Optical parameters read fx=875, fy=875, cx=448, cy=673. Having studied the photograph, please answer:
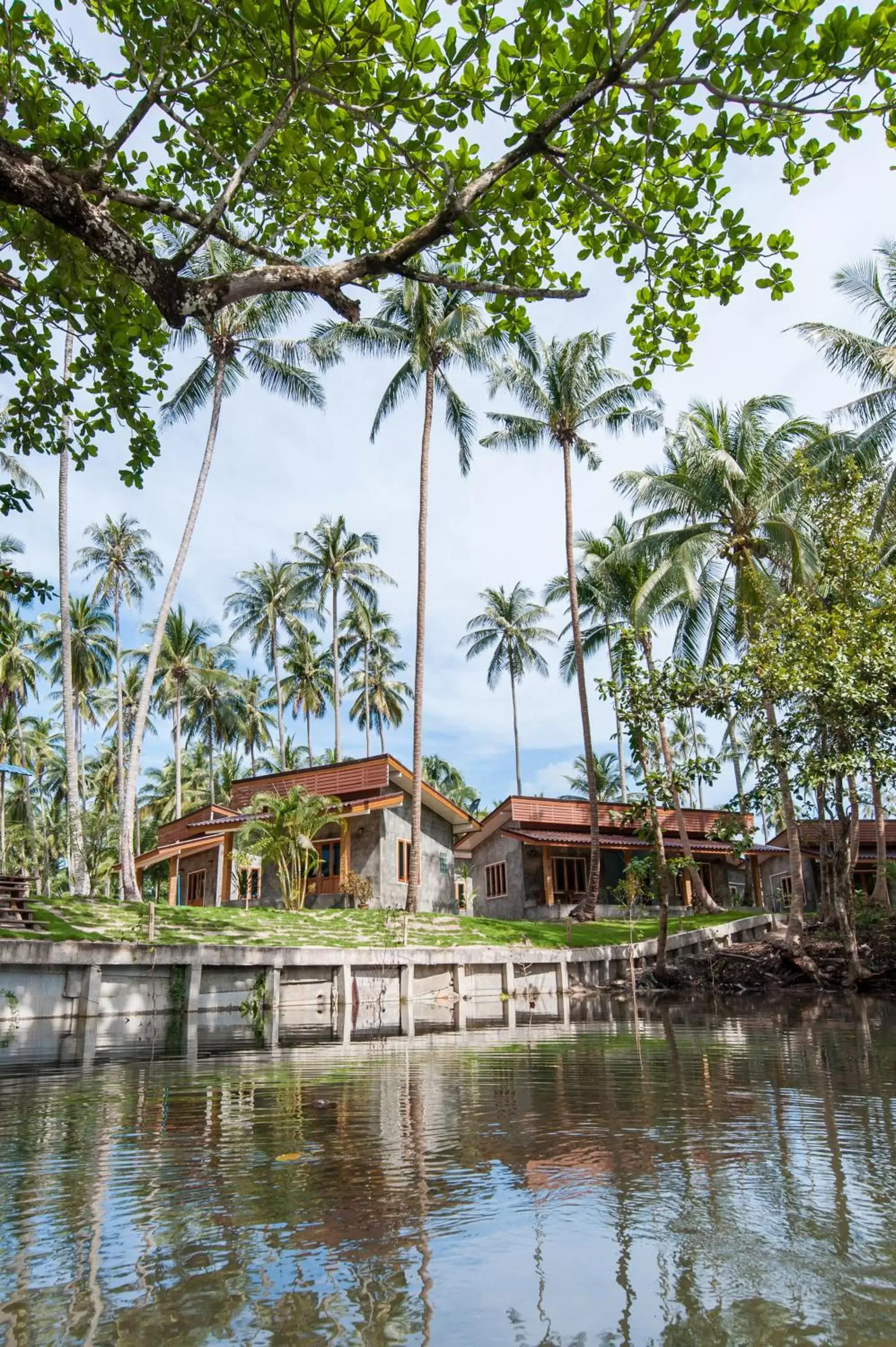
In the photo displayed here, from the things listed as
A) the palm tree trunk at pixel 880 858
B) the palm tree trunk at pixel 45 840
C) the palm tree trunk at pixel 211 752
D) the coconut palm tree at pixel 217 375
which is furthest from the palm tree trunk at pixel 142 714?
the palm tree trunk at pixel 45 840

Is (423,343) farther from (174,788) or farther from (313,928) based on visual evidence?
(174,788)

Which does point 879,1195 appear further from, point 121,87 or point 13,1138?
point 121,87

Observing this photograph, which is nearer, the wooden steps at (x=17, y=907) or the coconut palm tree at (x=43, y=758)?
the wooden steps at (x=17, y=907)

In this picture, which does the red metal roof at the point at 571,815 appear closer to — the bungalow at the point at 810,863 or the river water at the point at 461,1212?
the bungalow at the point at 810,863

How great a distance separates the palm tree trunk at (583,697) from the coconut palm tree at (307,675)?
2411 centimetres

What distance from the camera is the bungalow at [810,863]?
1475 inches

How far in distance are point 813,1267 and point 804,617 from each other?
60.3 feet

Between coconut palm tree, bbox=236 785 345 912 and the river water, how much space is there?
1755 centimetres

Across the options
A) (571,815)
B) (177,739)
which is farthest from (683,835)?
(177,739)

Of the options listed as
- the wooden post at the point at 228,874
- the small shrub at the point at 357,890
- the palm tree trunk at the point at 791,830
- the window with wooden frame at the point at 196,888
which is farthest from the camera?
the window with wooden frame at the point at 196,888

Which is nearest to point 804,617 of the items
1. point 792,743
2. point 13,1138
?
point 792,743

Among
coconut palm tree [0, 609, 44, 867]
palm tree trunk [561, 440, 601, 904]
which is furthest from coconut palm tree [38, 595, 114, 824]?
palm tree trunk [561, 440, 601, 904]

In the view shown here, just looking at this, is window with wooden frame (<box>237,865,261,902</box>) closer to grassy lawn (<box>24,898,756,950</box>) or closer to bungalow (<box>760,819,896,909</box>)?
grassy lawn (<box>24,898,756,950</box>)

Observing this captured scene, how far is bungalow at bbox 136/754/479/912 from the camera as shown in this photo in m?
30.1
